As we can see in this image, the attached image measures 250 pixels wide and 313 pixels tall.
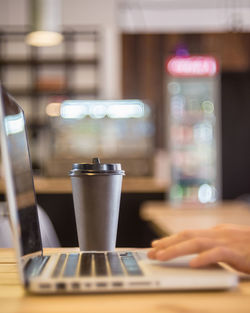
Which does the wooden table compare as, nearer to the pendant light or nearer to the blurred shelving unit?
the pendant light

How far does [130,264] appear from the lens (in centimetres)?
69

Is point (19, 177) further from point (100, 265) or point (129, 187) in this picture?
point (129, 187)

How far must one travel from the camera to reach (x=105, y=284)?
1.96 ft

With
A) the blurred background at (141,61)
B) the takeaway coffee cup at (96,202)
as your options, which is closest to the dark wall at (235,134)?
the blurred background at (141,61)

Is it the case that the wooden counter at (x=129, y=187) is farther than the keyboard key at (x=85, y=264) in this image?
Yes

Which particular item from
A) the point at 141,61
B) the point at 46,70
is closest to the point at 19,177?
the point at 141,61

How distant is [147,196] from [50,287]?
11.2ft

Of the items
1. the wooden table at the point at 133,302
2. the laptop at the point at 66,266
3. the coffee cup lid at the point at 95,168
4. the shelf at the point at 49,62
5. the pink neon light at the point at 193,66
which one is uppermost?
the shelf at the point at 49,62

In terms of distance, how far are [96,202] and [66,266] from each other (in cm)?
17

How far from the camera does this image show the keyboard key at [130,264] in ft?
2.08

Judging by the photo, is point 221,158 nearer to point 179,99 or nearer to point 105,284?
point 179,99

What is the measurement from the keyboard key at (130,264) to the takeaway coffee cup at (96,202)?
6 cm

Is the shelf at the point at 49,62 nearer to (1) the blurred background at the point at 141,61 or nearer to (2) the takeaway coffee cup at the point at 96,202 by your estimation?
(1) the blurred background at the point at 141,61

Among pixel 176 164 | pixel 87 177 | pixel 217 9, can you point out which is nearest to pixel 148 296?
pixel 87 177
